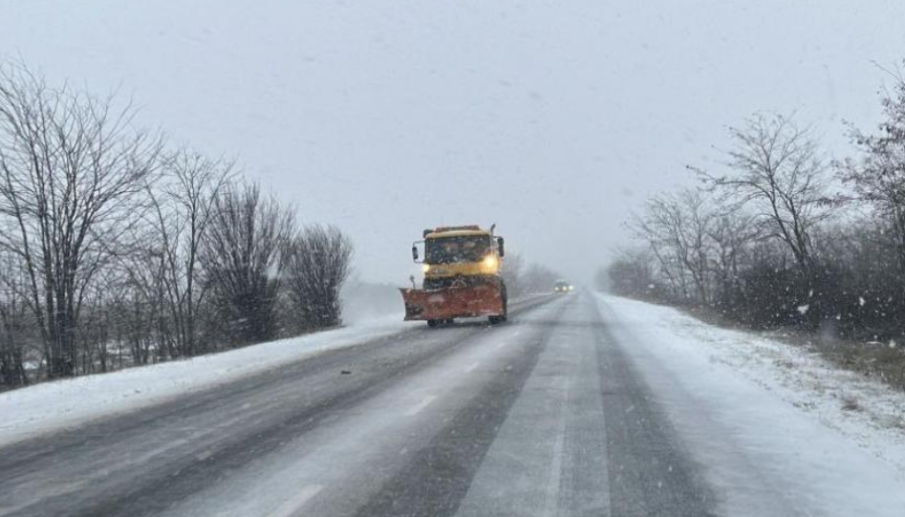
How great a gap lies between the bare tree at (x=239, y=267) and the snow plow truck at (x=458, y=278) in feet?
16.0

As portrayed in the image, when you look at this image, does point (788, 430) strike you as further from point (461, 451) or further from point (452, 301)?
point (452, 301)

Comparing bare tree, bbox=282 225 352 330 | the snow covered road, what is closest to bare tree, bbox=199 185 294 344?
bare tree, bbox=282 225 352 330

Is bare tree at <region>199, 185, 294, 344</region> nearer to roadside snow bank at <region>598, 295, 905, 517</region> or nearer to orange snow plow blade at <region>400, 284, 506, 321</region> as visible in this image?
orange snow plow blade at <region>400, 284, 506, 321</region>

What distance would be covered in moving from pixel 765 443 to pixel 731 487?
63.1 inches

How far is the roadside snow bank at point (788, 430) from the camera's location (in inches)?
185

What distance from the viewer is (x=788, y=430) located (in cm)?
683

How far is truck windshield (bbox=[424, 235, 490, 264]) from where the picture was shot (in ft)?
77.7

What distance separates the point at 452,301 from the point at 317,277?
8226 millimetres

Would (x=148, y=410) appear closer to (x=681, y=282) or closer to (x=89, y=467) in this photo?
(x=89, y=467)

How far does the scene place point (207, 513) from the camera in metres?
4.45

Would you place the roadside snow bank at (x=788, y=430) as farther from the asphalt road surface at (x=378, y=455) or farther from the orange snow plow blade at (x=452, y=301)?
the orange snow plow blade at (x=452, y=301)

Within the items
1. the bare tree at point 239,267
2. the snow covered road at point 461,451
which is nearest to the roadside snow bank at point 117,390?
the snow covered road at point 461,451

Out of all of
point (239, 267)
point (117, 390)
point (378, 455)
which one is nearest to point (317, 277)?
point (239, 267)

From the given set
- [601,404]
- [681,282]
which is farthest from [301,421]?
[681,282]
